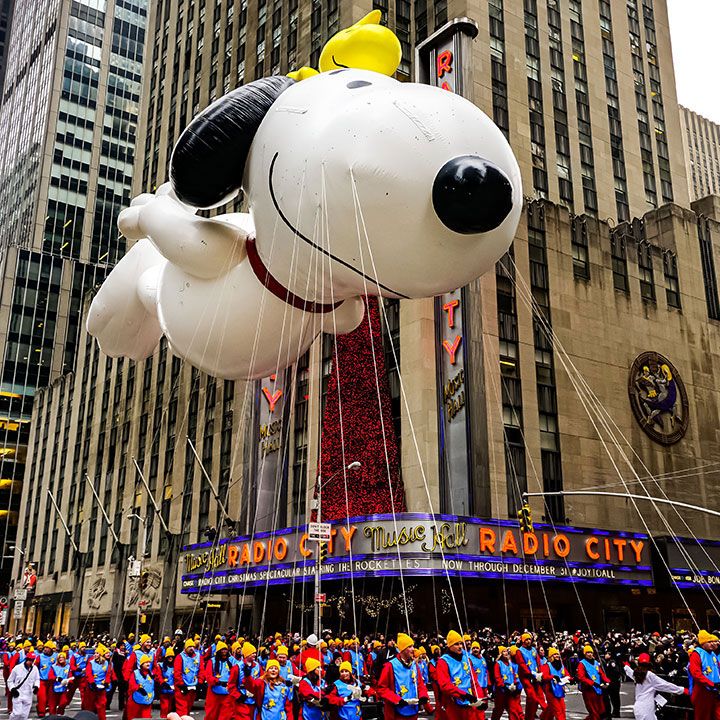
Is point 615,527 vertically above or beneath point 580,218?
beneath

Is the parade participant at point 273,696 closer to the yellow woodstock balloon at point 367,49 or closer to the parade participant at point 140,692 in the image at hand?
the parade participant at point 140,692

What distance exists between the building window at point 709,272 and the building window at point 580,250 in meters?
8.89

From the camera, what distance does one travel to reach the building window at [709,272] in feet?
145

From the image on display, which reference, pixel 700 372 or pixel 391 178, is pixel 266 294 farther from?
pixel 700 372

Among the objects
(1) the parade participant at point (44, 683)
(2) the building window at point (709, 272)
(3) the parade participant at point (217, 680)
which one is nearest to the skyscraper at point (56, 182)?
(2) the building window at point (709, 272)

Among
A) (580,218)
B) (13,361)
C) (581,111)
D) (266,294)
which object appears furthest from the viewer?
(13,361)

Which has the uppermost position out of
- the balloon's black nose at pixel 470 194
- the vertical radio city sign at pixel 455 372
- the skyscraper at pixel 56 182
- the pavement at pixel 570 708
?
the skyscraper at pixel 56 182

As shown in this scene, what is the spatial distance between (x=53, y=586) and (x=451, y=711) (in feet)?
177

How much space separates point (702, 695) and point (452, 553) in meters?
17.4

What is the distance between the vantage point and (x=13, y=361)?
8400cm

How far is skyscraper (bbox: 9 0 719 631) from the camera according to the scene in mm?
34281

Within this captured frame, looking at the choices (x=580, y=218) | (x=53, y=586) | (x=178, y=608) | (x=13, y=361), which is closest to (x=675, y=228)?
(x=580, y=218)

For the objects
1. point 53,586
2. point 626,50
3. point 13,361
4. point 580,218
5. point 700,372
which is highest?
point 626,50

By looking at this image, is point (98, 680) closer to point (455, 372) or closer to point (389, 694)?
point (389, 694)
